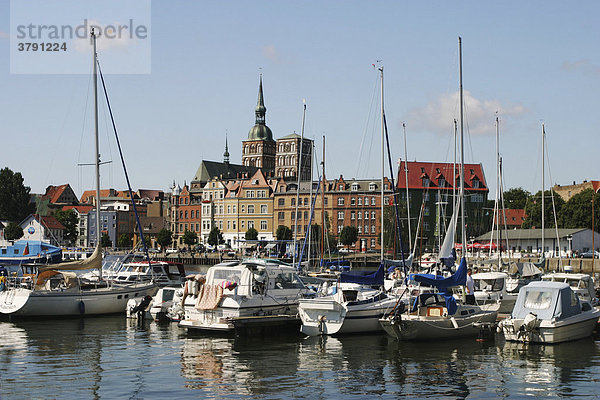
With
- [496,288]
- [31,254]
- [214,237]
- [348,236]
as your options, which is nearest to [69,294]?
[496,288]

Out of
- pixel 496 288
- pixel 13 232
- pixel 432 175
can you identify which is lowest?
pixel 496 288

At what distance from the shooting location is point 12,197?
506ft

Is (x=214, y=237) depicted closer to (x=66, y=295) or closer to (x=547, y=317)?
(x=66, y=295)

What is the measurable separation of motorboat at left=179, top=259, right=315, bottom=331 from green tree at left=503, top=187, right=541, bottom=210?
12366 cm

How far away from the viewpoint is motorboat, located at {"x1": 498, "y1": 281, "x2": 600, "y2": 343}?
29.9m

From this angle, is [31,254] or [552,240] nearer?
[31,254]

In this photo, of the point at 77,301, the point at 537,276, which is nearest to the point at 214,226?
the point at 537,276

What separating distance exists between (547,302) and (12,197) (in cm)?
14162

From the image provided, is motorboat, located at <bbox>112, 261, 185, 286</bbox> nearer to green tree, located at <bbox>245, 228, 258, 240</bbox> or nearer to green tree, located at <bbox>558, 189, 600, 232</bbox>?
green tree, located at <bbox>558, 189, 600, 232</bbox>

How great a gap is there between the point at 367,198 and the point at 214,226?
35334 mm

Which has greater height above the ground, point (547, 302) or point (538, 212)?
point (538, 212)

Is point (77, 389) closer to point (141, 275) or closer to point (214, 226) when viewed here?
point (141, 275)

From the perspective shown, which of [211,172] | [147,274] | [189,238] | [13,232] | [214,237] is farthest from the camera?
[211,172]

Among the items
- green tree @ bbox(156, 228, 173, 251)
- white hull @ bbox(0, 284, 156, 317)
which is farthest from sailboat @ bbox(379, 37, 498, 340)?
green tree @ bbox(156, 228, 173, 251)
